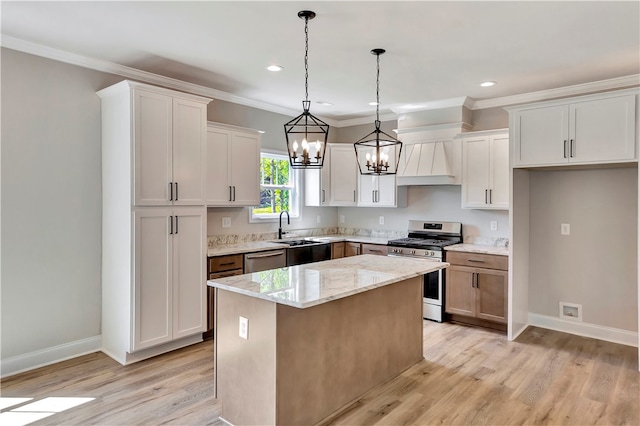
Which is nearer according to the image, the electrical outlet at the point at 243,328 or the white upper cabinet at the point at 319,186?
the electrical outlet at the point at 243,328

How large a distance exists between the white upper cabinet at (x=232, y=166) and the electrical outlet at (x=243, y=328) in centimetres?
205

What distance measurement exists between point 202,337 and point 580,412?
3.25 m

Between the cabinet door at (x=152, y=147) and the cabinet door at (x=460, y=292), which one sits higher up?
the cabinet door at (x=152, y=147)

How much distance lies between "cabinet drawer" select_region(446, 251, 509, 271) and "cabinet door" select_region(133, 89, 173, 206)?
3137 millimetres

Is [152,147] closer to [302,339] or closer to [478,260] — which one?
[302,339]

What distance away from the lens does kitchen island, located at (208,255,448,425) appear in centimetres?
229

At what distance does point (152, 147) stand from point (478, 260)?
3545 millimetres

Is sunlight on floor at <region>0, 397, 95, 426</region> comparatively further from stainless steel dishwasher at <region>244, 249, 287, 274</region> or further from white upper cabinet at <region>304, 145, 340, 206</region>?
white upper cabinet at <region>304, 145, 340, 206</region>

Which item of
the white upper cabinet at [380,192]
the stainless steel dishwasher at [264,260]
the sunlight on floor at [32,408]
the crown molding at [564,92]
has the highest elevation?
the crown molding at [564,92]

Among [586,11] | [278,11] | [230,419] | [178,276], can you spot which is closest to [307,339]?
[230,419]

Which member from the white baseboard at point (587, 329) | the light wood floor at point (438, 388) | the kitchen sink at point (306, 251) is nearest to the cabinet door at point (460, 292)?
the light wood floor at point (438, 388)

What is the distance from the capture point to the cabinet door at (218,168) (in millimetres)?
4262

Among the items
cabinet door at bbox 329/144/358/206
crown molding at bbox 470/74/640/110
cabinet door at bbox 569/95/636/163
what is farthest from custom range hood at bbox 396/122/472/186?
cabinet door at bbox 569/95/636/163

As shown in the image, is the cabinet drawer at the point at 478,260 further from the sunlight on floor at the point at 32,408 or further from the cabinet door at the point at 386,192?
the sunlight on floor at the point at 32,408
